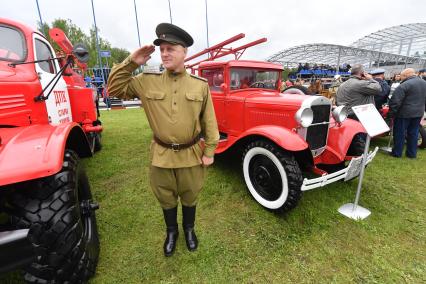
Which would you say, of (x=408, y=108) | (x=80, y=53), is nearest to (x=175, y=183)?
(x=80, y=53)

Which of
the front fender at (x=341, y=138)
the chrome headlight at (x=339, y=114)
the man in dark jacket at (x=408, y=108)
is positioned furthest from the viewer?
the man in dark jacket at (x=408, y=108)

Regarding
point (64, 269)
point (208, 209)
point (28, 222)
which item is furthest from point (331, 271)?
point (28, 222)

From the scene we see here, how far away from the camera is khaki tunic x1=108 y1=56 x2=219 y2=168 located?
1705mm

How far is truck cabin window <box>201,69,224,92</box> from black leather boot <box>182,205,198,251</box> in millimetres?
2279

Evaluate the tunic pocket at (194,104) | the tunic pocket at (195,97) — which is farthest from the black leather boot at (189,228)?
the tunic pocket at (195,97)

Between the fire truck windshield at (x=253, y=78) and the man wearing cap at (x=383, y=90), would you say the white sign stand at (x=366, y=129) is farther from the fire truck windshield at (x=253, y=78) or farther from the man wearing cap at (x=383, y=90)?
the man wearing cap at (x=383, y=90)

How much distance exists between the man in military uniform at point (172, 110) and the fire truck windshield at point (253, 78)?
1.90 metres

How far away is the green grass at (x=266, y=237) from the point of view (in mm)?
1895

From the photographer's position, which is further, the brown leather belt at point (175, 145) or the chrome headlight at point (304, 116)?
the chrome headlight at point (304, 116)

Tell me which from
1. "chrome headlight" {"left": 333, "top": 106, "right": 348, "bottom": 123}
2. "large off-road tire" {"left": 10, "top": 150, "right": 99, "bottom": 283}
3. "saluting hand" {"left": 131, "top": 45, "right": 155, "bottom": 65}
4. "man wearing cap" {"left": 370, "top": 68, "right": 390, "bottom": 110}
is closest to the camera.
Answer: "large off-road tire" {"left": 10, "top": 150, "right": 99, "bottom": 283}

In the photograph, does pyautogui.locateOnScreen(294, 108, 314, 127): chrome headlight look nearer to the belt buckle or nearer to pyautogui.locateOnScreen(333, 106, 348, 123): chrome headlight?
pyautogui.locateOnScreen(333, 106, 348, 123): chrome headlight

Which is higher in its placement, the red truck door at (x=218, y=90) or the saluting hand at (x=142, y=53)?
the saluting hand at (x=142, y=53)

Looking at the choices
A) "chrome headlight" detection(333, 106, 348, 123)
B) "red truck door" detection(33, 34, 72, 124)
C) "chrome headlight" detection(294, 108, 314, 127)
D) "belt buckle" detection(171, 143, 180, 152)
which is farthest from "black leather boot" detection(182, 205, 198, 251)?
"chrome headlight" detection(333, 106, 348, 123)

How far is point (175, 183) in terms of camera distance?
199cm
